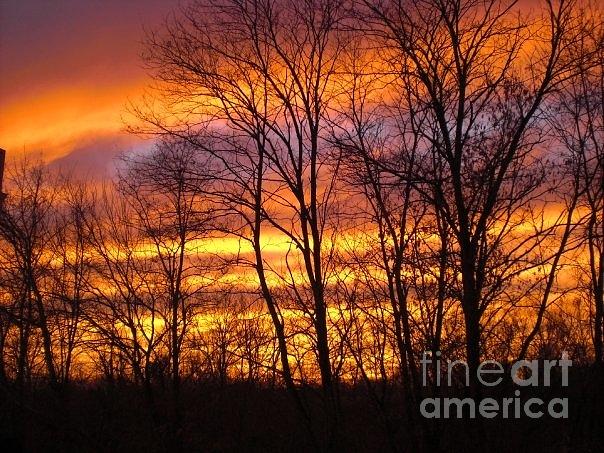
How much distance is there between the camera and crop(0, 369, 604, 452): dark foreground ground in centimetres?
1541

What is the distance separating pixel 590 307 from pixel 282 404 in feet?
34.7

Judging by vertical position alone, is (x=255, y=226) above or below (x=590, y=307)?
above

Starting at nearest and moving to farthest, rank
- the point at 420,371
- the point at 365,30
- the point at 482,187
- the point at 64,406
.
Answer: the point at 365,30
the point at 482,187
the point at 420,371
the point at 64,406

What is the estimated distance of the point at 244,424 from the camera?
25875mm

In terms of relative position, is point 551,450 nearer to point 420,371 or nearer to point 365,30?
point 420,371

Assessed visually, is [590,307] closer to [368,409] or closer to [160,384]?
[368,409]

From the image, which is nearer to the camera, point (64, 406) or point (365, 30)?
point (365, 30)

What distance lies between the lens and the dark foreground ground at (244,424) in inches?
607

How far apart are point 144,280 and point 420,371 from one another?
15.4m

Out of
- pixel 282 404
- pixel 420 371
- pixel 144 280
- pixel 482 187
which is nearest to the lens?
pixel 482 187

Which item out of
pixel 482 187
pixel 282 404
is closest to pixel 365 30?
pixel 482 187

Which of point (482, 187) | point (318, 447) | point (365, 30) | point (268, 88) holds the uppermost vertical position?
point (268, 88)

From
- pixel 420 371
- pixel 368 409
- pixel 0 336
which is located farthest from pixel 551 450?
pixel 0 336

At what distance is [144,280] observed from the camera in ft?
94.6
